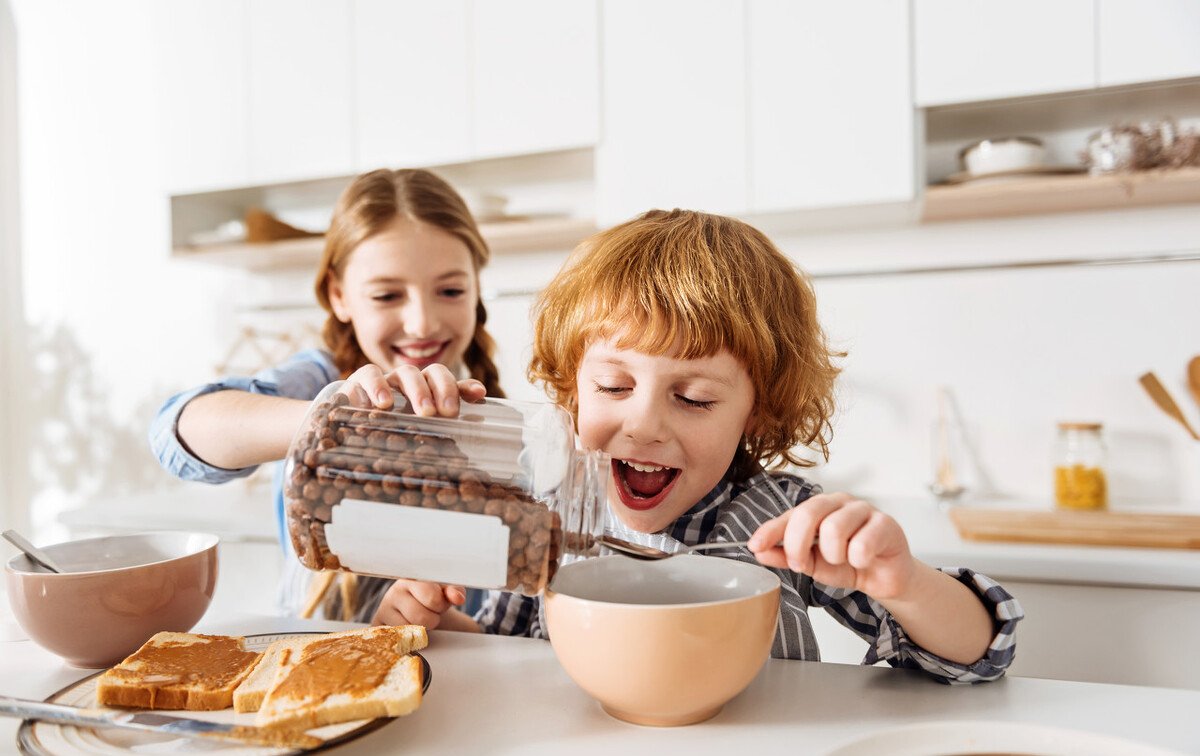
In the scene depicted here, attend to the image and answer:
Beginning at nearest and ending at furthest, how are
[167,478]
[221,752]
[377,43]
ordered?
[221,752] → [377,43] → [167,478]

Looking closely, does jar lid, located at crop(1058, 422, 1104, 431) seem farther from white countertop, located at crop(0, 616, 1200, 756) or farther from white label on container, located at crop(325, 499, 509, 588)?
white label on container, located at crop(325, 499, 509, 588)

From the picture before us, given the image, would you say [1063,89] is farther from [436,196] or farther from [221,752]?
[221,752]

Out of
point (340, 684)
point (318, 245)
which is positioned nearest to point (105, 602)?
point (340, 684)

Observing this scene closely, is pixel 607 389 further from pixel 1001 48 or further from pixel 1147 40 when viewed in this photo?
pixel 1147 40

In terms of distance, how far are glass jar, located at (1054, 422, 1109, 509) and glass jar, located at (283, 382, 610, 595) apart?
5.02 ft

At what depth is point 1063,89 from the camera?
160cm

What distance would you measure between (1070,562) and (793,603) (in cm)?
84

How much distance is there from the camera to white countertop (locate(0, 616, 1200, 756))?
0.49 meters

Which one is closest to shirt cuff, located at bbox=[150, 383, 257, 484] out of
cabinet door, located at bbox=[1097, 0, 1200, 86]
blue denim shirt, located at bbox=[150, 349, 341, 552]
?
blue denim shirt, located at bbox=[150, 349, 341, 552]

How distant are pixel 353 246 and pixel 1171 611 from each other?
1.47m

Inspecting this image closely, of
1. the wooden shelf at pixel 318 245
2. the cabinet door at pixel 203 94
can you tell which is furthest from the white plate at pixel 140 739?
the cabinet door at pixel 203 94

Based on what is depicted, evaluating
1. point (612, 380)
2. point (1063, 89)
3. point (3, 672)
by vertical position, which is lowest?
point (3, 672)

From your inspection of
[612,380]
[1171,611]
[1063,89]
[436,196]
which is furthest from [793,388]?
[1063,89]

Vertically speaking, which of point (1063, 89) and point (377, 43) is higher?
point (377, 43)
